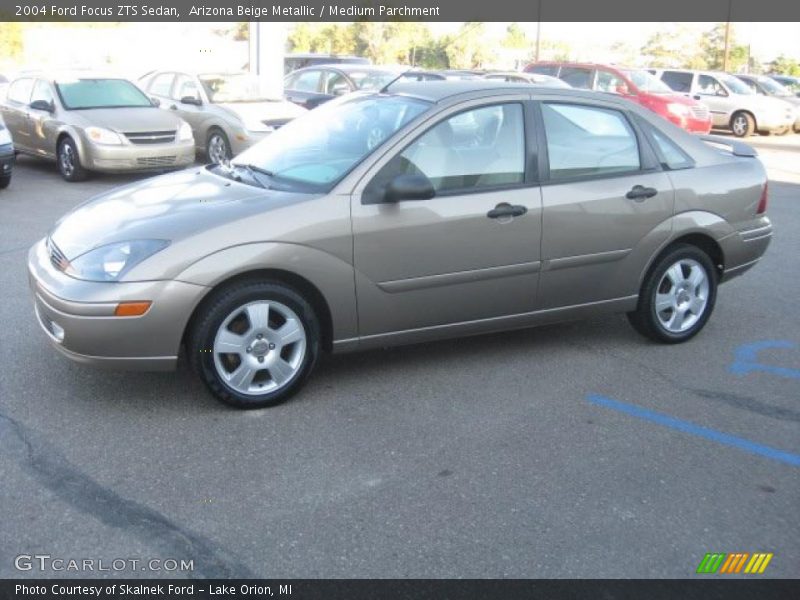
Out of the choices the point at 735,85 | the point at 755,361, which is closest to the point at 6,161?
the point at 755,361

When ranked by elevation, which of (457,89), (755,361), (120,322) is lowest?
(755,361)

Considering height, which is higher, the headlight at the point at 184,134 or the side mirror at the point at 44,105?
the side mirror at the point at 44,105

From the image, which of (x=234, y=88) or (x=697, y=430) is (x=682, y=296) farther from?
(x=234, y=88)

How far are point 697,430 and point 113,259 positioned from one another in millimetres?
2998

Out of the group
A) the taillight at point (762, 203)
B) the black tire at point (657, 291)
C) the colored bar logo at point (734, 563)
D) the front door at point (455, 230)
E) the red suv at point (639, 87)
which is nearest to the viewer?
the colored bar logo at point (734, 563)

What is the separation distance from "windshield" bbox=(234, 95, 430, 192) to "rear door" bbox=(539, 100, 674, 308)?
2.92 ft

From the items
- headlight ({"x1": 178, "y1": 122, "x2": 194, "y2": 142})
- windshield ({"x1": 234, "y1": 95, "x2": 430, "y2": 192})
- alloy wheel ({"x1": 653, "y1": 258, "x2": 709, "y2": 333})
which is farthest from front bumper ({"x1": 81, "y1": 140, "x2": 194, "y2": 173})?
alloy wheel ({"x1": 653, "y1": 258, "x2": 709, "y2": 333})

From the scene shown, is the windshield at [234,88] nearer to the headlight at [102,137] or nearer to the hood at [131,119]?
the hood at [131,119]

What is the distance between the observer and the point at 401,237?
4809 mm

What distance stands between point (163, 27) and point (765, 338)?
40.7m

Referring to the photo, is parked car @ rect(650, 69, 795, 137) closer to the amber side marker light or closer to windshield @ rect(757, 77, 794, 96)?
windshield @ rect(757, 77, 794, 96)

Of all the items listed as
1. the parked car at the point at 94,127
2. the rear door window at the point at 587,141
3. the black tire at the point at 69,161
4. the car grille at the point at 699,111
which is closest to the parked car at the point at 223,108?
the parked car at the point at 94,127

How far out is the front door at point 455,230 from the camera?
479 cm
